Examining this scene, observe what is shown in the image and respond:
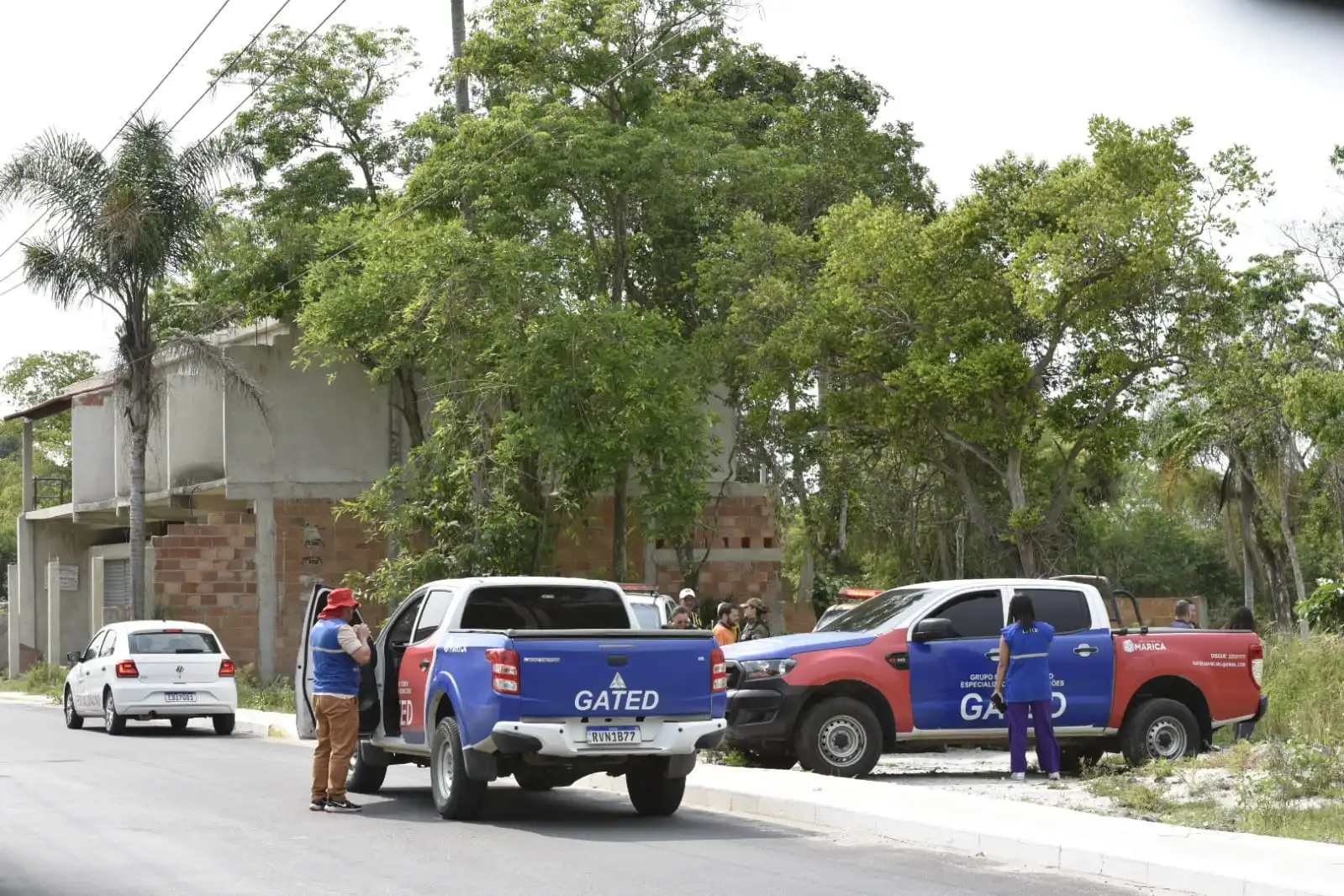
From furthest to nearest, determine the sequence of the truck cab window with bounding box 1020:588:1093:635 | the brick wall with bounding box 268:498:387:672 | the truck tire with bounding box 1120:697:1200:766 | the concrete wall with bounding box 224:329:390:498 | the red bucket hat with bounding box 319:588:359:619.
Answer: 1. the concrete wall with bounding box 224:329:390:498
2. the brick wall with bounding box 268:498:387:672
3. the truck cab window with bounding box 1020:588:1093:635
4. the truck tire with bounding box 1120:697:1200:766
5. the red bucket hat with bounding box 319:588:359:619

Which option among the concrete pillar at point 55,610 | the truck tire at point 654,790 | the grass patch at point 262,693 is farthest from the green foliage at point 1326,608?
the concrete pillar at point 55,610

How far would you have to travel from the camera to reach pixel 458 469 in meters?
28.1

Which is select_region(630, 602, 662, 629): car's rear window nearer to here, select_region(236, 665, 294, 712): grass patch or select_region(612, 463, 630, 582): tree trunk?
select_region(236, 665, 294, 712): grass patch

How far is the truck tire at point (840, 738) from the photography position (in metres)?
15.1

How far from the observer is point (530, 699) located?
12031 mm

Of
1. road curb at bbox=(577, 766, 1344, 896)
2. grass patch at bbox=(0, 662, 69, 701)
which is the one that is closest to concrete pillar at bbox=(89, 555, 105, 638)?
grass patch at bbox=(0, 662, 69, 701)

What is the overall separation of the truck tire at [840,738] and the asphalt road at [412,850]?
174cm

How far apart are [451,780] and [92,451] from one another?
1241 inches

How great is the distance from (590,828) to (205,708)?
41.3 ft

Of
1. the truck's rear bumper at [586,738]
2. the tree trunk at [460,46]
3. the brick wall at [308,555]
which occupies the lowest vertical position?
the truck's rear bumper at [586,738]

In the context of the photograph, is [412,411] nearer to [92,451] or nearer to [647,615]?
[92,451]

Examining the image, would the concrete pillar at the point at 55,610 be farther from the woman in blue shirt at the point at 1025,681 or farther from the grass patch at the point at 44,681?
the woman in blue shirt at the point at 1025,681

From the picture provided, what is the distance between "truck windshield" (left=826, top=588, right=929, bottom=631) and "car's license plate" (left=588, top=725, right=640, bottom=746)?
4.17 metres

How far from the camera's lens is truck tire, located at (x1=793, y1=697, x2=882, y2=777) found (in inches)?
596
